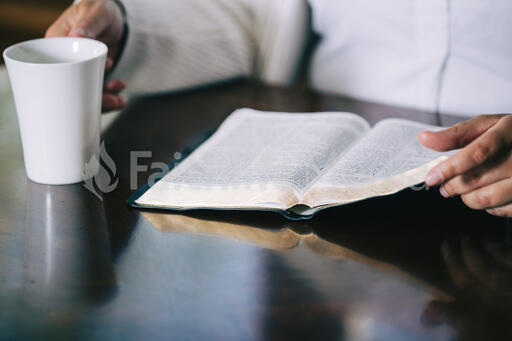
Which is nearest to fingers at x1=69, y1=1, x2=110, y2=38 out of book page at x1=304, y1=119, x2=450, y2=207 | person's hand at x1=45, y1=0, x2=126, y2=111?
person's hand at x1=45, y1=0, x2=126, y2=111

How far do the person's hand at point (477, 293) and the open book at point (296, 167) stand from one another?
8 centimetres

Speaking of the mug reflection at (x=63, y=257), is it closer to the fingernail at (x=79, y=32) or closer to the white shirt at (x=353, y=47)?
the fingernail at (x=79, y=32)

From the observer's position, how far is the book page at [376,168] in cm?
55

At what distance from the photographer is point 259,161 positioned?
0.65m

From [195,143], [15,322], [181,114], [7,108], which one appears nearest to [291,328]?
[15,322]

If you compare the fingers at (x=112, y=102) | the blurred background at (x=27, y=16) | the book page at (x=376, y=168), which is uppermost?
the book page at (x=376, y=168)

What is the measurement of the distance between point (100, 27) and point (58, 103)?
0.32m

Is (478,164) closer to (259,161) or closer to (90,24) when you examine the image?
(259,161)

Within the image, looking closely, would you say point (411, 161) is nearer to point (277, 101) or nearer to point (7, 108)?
point (277, 101)

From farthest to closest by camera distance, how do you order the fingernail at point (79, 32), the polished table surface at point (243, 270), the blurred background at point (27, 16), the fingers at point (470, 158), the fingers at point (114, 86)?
the blurred background at point (27, 16)
the fingers at point (114, 86)
the fingernail at point (79, 32)
the fingers at point (470, 158)
the polished table surface at point (243, 270)

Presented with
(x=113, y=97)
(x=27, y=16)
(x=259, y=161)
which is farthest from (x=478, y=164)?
(x=27, y=16)

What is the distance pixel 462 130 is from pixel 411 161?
2.5 inches

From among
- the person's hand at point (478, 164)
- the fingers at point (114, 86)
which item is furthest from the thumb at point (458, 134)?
the fingers at point (114, 86)

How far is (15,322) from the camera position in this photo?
42 cm
